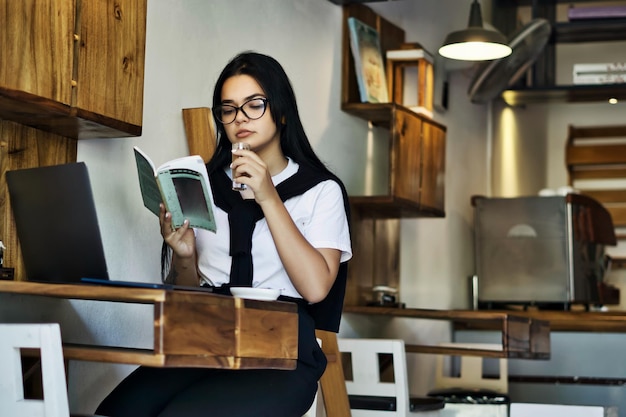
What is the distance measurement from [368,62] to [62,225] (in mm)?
3026

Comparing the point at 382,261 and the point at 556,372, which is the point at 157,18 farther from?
the point at 556,372

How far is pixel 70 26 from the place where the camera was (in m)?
2.58

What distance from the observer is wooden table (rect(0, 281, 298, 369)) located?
1877 mm

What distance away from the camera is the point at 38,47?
2449mm

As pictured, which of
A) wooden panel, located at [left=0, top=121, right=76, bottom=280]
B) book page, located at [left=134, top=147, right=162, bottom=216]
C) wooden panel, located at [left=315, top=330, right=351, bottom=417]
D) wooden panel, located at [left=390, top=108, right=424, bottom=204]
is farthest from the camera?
wooden panel, located at [left=390, top=108, right=424, bottom=204]

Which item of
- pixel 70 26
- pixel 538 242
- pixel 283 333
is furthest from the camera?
pixel 538 242

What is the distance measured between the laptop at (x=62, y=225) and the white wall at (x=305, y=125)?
57 cm

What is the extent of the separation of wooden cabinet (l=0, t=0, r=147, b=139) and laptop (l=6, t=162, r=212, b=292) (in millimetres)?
189

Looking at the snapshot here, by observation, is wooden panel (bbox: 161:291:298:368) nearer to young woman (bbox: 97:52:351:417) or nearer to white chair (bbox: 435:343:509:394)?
young woman (bbox: 97:52:351:417)

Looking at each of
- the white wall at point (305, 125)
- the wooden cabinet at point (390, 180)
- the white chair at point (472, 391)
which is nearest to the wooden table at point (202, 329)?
the white wall at point (305, 125)

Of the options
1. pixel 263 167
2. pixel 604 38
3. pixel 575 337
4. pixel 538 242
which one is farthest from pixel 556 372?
pixel 263 167

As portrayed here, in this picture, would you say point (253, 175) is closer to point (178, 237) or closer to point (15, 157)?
point (178, 237)

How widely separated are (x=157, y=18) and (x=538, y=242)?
404 cm

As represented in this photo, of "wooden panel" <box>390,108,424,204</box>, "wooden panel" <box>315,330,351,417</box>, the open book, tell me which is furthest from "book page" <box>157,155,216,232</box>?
"wooden panel" <box>390,108,424,204</box>
